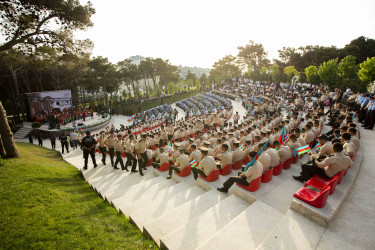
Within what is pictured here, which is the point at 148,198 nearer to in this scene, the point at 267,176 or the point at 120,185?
the point at 120,185

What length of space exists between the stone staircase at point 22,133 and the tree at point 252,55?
198 feet

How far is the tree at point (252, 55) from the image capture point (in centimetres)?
6050

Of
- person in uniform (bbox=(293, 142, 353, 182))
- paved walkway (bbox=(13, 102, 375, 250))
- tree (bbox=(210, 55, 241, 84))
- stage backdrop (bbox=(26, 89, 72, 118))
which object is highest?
tree (bbox=(210, 55, 241, 84))

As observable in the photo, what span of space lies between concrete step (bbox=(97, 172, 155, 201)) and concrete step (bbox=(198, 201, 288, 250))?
3747 millimetres

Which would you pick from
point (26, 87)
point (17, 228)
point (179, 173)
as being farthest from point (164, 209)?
point (26, 87)

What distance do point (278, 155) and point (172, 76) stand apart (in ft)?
174

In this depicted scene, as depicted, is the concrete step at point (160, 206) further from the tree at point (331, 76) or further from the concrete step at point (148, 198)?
the tree at point (331, 76)

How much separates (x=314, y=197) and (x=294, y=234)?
1.00 metres

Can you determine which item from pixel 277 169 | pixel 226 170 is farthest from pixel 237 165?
pixel 277 169

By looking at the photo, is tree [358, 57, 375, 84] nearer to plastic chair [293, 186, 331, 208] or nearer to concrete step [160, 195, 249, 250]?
plastic chair [293, 186, 331, 208]

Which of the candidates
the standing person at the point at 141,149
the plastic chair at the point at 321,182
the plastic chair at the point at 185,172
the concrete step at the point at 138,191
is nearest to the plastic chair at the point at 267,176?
the plastic chair at the point at 321,182

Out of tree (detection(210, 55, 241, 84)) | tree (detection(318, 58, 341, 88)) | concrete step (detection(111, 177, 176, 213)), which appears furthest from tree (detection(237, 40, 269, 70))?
concrete step (detection(111, 177, 176, 213))

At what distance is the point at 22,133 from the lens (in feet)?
66.4

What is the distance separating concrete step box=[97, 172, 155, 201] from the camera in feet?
19.8
